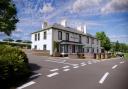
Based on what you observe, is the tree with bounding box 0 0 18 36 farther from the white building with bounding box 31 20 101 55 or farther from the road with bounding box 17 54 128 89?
the white building with bounding box 31 20 101 55

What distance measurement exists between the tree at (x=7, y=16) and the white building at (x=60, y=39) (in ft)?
69.7

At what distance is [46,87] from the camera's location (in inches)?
332

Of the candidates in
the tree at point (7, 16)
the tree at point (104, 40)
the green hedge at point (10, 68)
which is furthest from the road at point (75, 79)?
the tree at point (104, 40)

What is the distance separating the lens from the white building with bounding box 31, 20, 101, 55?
132 feet

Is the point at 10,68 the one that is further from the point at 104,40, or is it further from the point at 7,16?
the point at 104,40

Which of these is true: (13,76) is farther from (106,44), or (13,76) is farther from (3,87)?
(106,44)

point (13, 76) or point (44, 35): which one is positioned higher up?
point (44, 35)

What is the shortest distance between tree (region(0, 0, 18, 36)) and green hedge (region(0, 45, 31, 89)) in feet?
20.8

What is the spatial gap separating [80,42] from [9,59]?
131 ft

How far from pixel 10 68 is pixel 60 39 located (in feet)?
108

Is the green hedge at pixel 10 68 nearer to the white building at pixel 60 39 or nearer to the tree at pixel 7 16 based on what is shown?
the tree at pixel 7 16

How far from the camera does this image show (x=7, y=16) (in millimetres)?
17562

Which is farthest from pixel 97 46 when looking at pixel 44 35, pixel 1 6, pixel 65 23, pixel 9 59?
pixel 9 59

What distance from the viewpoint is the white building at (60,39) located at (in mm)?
40094
